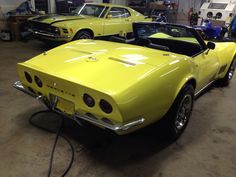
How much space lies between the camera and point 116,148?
7.70ft

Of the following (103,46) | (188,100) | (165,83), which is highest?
(103,46)

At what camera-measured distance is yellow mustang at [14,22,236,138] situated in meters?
1.76

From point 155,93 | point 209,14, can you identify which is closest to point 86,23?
point 155,93

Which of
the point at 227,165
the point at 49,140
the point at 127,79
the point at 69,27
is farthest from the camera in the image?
the point at 69,27

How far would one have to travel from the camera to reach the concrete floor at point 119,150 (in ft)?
6.77

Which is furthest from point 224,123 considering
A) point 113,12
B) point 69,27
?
point 113,12

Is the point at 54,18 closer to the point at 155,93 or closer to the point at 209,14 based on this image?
the point at 155,93

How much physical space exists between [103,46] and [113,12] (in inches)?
167

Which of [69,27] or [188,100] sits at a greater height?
[69,27]

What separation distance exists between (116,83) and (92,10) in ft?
17.1

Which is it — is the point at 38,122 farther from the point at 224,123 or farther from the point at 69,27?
the point at 69,27

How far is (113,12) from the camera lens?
6559mm

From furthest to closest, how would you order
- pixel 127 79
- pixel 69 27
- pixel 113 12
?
pixel 113 12 < pixel 69 27 < pixel 127 79

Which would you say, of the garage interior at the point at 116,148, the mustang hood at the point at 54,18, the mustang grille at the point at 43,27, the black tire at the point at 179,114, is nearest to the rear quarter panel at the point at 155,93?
the black tire at the point at 179,114
